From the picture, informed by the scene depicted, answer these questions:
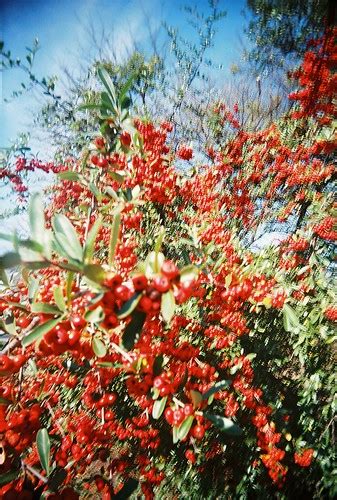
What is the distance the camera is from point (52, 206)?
21.3ft

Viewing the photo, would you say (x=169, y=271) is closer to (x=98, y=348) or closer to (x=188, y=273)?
(x=188, y=273)

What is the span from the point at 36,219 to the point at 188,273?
58 cm

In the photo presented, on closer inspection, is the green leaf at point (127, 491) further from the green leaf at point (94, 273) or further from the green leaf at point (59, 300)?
the green leaf at point (94, 273)

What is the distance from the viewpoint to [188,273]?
1.05m

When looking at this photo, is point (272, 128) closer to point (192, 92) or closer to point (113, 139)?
point (192, 92)

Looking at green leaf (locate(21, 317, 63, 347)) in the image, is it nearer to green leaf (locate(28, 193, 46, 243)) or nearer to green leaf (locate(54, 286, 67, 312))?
green leaf (locate(54, 286, 67, 312))

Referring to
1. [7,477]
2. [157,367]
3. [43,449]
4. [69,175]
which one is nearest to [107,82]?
[69,175]

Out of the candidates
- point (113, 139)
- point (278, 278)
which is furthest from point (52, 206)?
point (278, 278)

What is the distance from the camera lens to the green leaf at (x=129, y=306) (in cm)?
95

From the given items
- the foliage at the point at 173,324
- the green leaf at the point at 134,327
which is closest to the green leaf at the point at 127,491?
the foliage at the point at 173,324

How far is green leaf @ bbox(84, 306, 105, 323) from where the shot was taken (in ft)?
3.30

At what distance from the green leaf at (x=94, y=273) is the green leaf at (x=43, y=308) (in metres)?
0.28

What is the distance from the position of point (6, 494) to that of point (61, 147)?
7.48 m

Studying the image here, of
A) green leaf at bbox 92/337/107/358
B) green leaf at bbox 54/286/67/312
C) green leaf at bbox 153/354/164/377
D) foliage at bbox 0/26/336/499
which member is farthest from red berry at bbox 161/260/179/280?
green leaf at bbox 153/354/164/377
